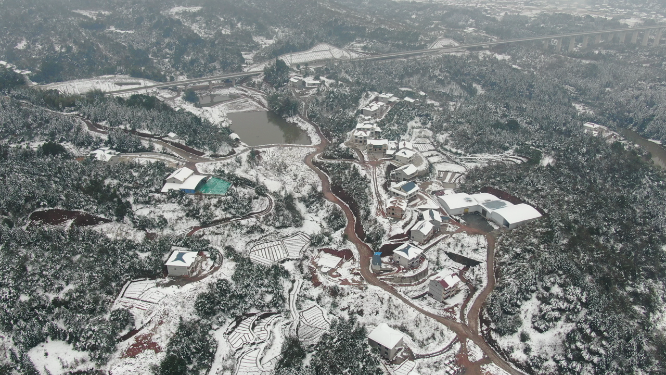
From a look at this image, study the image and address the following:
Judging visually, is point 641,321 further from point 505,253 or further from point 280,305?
point 280,305

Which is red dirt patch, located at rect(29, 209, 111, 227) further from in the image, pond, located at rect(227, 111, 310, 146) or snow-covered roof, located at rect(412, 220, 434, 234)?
pond, located at rect(227, 111, 310, 146)

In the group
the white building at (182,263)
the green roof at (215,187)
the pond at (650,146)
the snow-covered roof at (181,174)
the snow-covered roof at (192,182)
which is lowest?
the pond at (650,146)

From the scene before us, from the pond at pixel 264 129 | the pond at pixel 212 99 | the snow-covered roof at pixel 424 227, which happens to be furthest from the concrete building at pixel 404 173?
the pond at pixel 212 99

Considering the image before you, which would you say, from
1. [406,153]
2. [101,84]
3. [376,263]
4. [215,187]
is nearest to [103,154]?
[215,187]

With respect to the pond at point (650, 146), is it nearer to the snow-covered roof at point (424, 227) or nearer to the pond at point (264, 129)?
the snow-covered roof at point (424, 227)

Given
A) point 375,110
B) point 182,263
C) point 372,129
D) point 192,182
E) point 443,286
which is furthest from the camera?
point 375,110

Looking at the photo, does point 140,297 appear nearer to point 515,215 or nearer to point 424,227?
point 424,227
